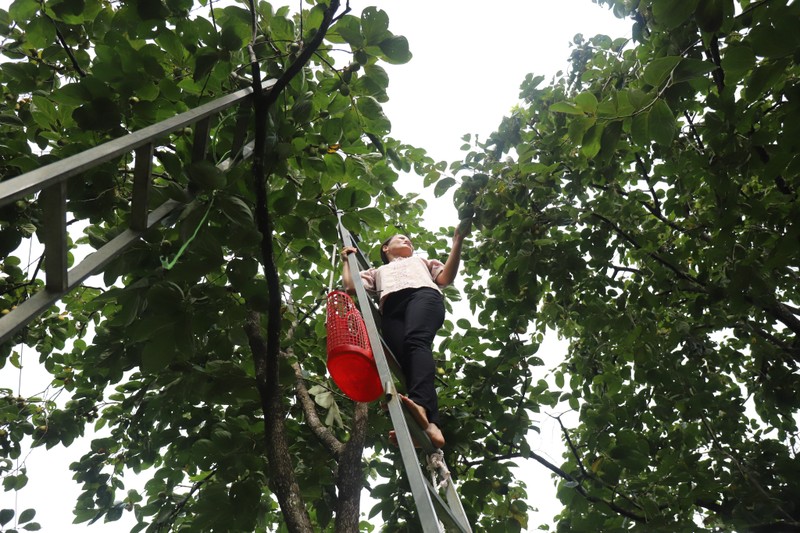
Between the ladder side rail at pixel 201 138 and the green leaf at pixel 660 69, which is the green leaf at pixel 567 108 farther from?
the ladder side rail at pixel 201 138

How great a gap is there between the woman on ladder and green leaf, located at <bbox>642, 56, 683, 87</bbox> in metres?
1.55

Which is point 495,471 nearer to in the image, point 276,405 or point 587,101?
point 276,405

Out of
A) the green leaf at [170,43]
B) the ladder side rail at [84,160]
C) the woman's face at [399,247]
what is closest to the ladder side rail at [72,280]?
the ladder side rail at [84,160]

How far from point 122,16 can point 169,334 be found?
132 cm

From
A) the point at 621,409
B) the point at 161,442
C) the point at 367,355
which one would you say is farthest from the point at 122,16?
the point at 621,409

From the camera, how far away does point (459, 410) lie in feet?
12.4

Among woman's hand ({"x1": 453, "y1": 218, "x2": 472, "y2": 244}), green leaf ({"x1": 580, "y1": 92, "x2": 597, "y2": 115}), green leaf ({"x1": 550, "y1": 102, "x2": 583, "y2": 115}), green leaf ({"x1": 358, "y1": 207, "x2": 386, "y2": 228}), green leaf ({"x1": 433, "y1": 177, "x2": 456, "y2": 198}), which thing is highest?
green leaf ({"x1": 433, "y1": 177, "x2": 456, "y2": 198})

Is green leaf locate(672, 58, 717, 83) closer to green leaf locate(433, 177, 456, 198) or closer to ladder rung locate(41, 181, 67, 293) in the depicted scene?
green leaf locate(433, 177, 456, 198)

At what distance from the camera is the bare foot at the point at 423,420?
7.73 feet

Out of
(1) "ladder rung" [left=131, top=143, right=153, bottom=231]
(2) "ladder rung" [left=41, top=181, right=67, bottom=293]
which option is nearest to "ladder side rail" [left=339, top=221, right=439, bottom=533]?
(1) "ladder rung" [left=131, top=143, right=153, bottom=231]

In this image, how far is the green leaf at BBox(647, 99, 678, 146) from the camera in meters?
1.92

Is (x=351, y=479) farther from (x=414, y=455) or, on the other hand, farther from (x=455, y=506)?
(x=414, y=455)

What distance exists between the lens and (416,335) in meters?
2.99

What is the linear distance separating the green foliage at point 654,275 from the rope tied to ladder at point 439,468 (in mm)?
1045
